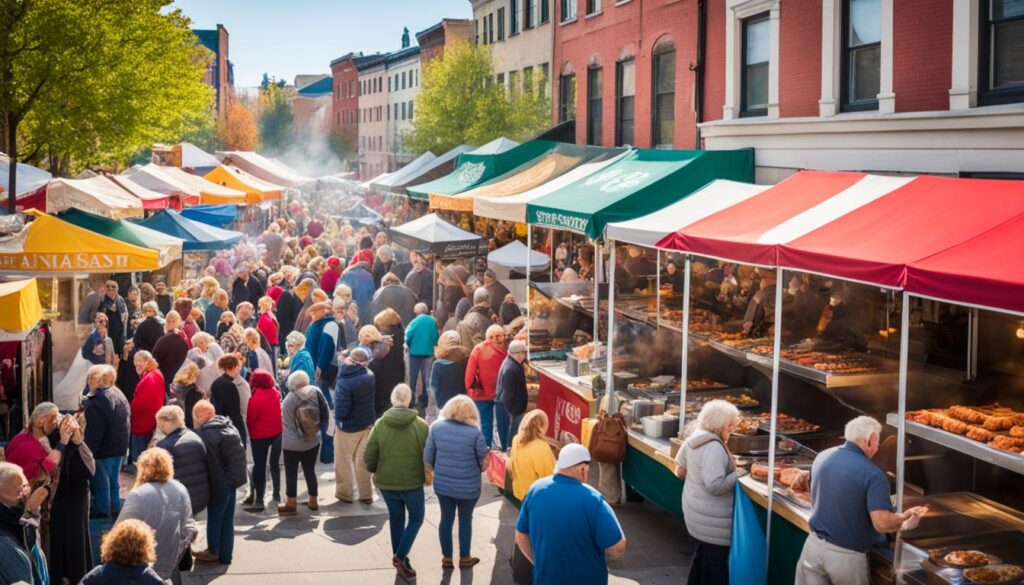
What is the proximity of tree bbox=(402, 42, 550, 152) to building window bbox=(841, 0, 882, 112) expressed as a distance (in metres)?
17.3

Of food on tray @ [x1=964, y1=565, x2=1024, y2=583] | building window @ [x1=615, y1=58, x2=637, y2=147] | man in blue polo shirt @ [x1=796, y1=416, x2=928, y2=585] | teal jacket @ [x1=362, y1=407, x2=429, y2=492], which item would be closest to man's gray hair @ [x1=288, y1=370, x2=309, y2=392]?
teal jacket @ [x1=362, y1=407, x2=429, y2=492]

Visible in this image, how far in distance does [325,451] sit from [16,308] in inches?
228

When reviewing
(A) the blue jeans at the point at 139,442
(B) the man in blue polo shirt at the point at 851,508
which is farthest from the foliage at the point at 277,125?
(B) the man in blue polo shirt at the point at 851,508

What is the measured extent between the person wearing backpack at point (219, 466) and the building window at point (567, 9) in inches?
755

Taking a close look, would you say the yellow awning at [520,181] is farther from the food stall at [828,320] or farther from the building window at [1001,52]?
the building window at [1001,52]

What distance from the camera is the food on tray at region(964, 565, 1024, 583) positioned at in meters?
7.17

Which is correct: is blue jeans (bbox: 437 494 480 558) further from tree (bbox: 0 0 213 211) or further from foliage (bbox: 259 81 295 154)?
foliage (bbox: 259 81 295 154)

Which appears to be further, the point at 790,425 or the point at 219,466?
the point at 790,425

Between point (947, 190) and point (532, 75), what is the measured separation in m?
22.9

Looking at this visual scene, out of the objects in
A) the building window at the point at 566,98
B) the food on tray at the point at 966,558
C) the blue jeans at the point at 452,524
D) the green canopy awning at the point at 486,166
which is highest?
the building window at the point at 566,98

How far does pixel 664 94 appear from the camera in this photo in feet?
68.0

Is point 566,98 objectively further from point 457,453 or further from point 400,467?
point 457,453

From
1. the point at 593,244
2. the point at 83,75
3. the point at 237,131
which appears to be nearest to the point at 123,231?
the point at 83,75

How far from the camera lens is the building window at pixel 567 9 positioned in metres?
27.2
